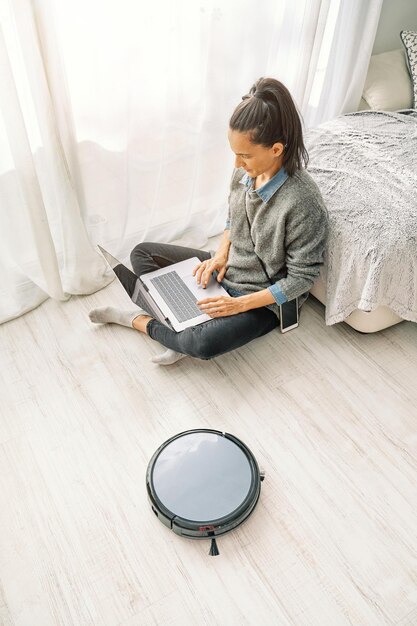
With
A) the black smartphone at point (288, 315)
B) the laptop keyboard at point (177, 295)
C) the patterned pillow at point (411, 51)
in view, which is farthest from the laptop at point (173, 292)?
the patterned pillow at point (411, 51)

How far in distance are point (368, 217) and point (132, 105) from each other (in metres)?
0.91

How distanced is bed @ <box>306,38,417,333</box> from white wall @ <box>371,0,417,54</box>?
1.78 ft

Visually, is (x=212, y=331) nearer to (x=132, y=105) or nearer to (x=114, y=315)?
(x=114, y=315)

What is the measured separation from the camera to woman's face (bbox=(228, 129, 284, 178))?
1.34 metres

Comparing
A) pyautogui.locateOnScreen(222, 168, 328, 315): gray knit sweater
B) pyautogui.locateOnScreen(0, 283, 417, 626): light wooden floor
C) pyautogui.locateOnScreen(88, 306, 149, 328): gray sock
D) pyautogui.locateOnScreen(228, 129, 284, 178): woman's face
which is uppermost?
pyautogui.locateOnScreen(228, 129, 284, 178): woman's face

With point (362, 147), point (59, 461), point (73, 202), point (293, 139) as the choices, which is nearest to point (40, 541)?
point (59, 461)

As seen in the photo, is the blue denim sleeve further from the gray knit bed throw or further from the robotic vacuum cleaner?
the robotic vacuum cleaner

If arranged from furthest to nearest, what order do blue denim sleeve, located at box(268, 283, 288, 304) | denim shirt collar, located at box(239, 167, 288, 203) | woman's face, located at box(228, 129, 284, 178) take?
blue denim sleeve, located at box(268, 283, 288, 304) < denim shirt collar, located at box(239, 167, 288, 203) < woman's face, located at box(228, 129, 284, 178)

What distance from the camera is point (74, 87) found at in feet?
5.28

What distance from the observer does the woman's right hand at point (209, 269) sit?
171cm

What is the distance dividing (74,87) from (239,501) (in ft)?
4.53

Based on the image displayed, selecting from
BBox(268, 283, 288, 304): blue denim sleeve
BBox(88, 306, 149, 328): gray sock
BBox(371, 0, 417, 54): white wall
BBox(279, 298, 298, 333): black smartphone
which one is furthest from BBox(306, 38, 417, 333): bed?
BBox(88, 306, 149, 328): gray sock

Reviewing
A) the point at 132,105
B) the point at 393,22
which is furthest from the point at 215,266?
the point at 393,22

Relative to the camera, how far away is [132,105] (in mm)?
1736
